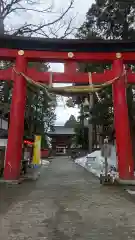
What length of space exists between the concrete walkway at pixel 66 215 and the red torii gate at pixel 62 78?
217 cm

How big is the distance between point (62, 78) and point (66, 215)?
6.69 m

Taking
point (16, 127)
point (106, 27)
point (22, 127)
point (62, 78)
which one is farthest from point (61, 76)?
point (106, 27)

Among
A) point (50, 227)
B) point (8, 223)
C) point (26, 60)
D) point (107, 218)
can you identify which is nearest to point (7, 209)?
point (8, 223)

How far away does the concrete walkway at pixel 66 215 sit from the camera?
14.9 ft

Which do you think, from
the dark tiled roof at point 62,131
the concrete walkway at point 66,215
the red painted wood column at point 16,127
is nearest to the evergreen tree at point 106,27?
the red painted wood column at point 16,127

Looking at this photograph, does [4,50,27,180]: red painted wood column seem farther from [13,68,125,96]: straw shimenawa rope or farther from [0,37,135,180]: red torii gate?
[13,68,125,96]: straw shimenawa rope

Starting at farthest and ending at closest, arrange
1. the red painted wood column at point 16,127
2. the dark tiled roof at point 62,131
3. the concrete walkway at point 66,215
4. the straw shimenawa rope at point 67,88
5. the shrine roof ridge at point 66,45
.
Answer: the dark tiled roof at point 62,131 < the shrine roof ridge at point 66,45 < the straw shimenawa rope at point 67,88 < the red painted wood column at point 16,127 < the concrete walkway at point 66,215

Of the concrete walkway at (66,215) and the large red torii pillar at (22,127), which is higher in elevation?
the large red torii pillar at (22,127)

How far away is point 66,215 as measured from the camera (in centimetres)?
587

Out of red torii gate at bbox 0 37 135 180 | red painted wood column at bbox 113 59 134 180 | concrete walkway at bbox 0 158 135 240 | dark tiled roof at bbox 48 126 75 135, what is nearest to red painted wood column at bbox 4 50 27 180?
red torii gate at bbox 0 37 135 180

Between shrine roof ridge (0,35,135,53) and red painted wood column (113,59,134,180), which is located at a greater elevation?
shrine roof ridge (0,35,135,53)

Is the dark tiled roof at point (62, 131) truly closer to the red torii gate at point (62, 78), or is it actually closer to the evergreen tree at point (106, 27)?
the evergreen tree at point (106, 27)

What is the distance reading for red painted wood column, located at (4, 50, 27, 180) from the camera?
34.8 ft

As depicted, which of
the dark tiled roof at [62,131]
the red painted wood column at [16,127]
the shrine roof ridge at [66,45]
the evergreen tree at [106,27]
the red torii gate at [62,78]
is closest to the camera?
the red painted wood column at [16,127]
